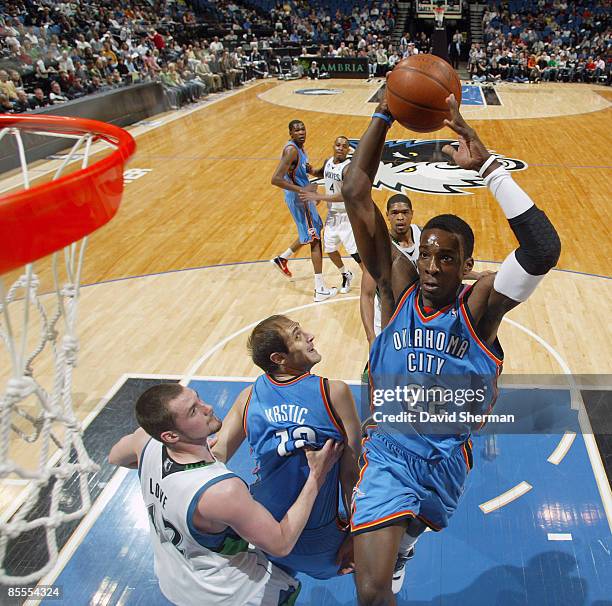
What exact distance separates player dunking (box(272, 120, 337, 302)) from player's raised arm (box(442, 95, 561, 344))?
4082 millimetres

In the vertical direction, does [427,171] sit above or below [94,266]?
below

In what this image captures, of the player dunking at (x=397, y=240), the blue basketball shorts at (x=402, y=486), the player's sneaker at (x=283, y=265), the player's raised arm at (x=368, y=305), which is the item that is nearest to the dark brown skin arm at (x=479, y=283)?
the blue basketball shorts at (x=402, y=486)

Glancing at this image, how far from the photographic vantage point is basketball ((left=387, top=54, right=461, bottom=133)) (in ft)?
8.98

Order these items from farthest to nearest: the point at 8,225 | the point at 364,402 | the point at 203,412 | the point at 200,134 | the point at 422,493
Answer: the point at 200,134
the point at 364,402
the point at 422,493
the point at 203,412
the point at 8,225

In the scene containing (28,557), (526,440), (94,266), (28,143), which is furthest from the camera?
(28,143)

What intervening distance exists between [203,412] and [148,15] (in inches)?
928

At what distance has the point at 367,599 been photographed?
239 centimetres

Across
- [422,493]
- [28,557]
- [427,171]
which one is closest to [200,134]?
[427,171]

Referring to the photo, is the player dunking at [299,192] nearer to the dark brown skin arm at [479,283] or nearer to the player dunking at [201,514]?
the dark brown skin arm at [479,283]

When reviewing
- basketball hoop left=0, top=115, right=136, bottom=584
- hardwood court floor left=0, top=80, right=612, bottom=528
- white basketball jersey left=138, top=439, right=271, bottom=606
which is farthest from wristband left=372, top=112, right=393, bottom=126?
hardwood court floor left=0, top=80, right=612, bottom=528

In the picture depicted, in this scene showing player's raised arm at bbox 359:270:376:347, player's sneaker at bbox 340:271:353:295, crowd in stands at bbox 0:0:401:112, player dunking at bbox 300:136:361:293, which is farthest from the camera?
crowd in stands at bbox 0:0:401:112

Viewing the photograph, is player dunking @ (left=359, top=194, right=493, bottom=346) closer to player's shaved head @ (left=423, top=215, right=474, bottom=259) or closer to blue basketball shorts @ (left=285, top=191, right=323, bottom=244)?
player's shaved head @ (left=423, top=215, right=474, bottom=259)

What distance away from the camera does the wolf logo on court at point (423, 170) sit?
9812mm

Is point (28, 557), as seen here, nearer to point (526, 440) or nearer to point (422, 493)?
point (422, 493)
